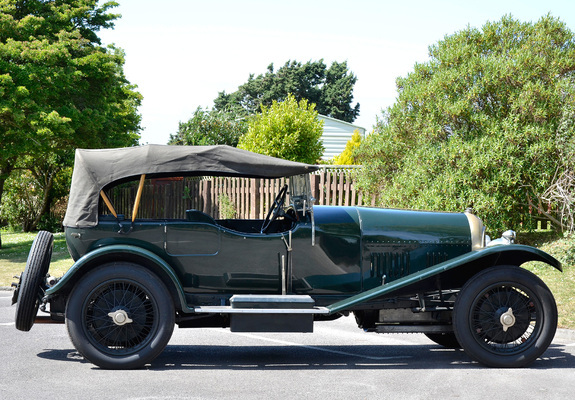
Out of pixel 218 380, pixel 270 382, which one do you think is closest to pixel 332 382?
pixel 270 382

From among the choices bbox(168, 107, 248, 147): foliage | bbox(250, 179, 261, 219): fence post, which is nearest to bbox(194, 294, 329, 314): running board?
bbox(250, 179, 261, 219): fence post

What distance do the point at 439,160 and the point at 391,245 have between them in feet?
20.9

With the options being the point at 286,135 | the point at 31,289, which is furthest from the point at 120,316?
the point at 286,135

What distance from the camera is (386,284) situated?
583 cm

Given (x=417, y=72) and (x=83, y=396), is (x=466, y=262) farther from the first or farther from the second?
(x=417, y=72)

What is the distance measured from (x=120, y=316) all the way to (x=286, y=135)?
1733cm

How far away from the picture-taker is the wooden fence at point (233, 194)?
14.5 m

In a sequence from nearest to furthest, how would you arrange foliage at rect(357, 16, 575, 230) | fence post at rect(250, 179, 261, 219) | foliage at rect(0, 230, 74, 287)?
foliage at rect(357, 16, 575, 230), foliage at rect(0, 230, 74, 287), fence post at rect(250, 179, 261, 219)

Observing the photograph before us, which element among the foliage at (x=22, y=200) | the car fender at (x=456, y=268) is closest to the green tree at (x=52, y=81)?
the foliage at (x=22, y=200)

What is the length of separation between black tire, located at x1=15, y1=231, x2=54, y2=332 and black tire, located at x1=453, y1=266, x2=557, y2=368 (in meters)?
3.78

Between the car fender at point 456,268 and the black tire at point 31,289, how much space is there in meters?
2.63

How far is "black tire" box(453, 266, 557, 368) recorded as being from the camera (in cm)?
571

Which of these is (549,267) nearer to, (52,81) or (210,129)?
(52,81)

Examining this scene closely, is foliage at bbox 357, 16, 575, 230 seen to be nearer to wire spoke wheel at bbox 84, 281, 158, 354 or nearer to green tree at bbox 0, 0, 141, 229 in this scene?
wire spoke wheel at bbox 84, 281, 158, 354
